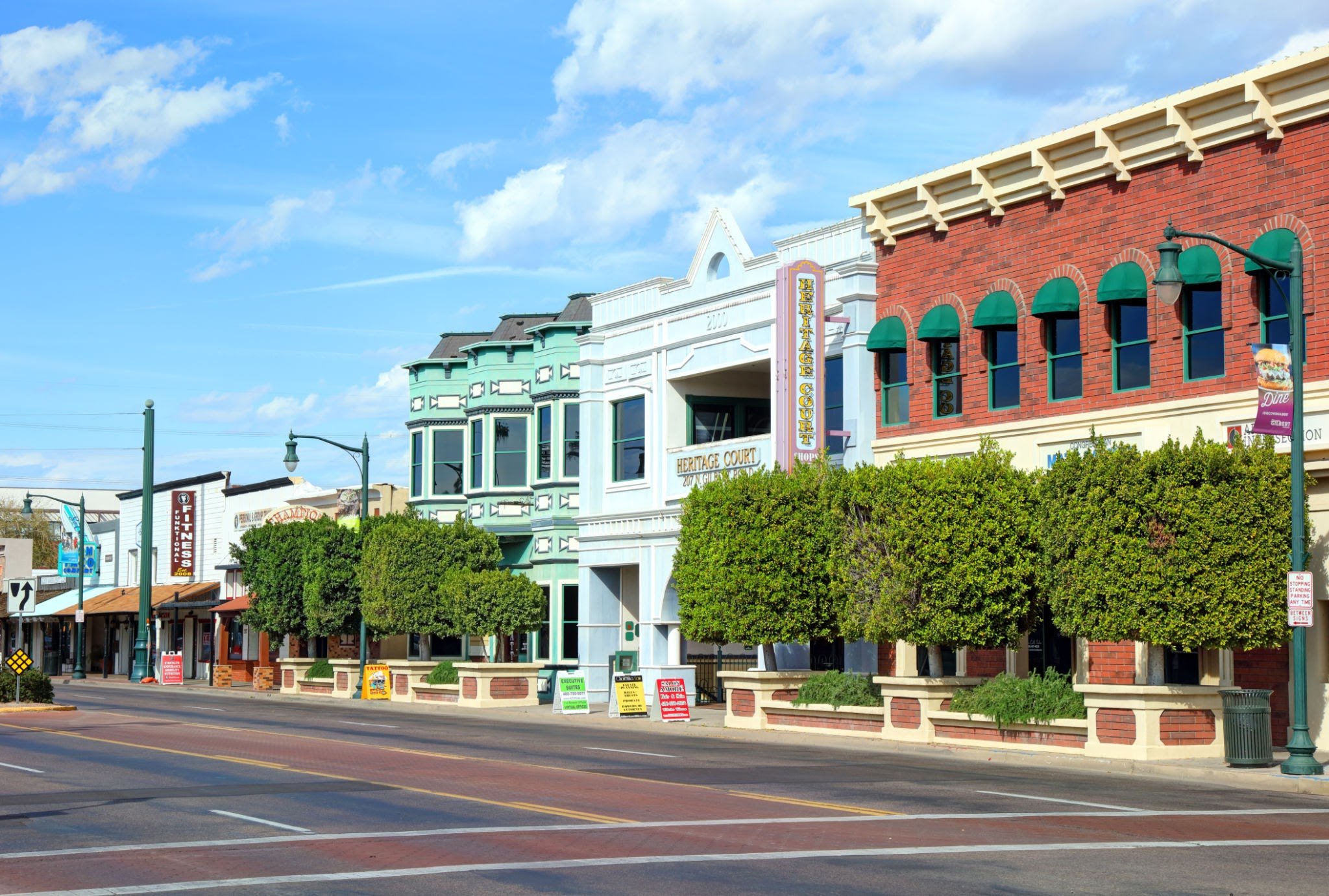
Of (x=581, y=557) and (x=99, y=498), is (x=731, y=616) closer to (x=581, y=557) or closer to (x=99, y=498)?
(x=581, y=557)

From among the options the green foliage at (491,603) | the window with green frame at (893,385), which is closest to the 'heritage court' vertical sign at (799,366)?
the window with green frame at (893,385)

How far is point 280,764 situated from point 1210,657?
49.7 ft

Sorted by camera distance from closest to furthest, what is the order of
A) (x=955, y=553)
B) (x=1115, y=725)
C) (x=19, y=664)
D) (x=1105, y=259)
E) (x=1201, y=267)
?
1. (x=1115, y=725)
2. (x=1201, y=267)
3. (x=955, y=553)
4. (x=1105, y=259)
5. (x=19, y=664)

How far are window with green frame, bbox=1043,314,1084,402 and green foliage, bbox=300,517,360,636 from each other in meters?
24.2

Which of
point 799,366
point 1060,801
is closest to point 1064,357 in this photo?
point 799,366

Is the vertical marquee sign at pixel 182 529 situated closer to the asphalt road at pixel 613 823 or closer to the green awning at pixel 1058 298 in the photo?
the asphalt road at pixel 613 823

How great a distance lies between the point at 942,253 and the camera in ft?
108

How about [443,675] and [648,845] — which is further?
[443,675]

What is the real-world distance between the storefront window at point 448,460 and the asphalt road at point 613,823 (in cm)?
2432

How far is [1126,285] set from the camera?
2817cm

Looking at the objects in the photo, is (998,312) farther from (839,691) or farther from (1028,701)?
(1028,701)

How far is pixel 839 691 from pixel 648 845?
17035 millimetres

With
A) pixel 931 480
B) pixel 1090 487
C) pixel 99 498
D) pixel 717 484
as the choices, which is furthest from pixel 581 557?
pixel 99 498

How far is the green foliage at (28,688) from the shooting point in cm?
3916
